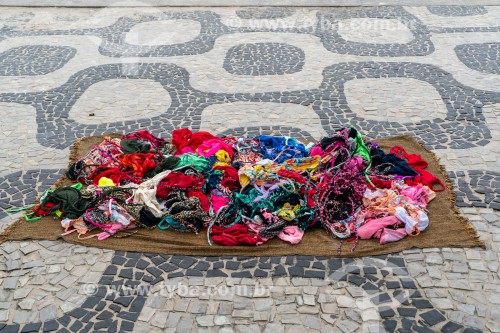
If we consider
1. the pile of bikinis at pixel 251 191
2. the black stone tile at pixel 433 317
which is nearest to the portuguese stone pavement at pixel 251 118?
the black stone tile at pixel 433 317

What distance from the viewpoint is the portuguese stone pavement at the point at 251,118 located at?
167 inches

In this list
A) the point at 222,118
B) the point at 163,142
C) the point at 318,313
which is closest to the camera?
the point at 318,313

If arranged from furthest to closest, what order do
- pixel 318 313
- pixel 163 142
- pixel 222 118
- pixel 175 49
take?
pixel 175 49 → pixel 222 118 → pixel 163 142 → pixel 318 313

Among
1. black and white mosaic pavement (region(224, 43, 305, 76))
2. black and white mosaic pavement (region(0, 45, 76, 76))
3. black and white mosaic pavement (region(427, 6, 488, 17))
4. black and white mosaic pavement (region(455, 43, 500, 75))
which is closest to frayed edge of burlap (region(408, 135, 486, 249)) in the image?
black and white mosaic pavement (region(455, 43, 500, 75))

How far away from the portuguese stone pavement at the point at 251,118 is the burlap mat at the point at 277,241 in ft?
0.31

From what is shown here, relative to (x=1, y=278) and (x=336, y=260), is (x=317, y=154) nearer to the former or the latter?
(x=336, y=260)

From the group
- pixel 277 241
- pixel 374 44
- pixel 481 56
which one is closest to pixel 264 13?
pixel 374 44

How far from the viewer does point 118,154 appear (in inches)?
241

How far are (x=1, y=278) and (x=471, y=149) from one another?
17.9 feet

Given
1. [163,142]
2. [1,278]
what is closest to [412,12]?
[163,142]

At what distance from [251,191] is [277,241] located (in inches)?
27.5

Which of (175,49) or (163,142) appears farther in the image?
(175,49)

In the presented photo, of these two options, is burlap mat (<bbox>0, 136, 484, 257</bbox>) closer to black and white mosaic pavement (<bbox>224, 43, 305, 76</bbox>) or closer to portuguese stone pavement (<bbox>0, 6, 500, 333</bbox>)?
portuguese stone pavement (<bbox>0, 6, 500, 333</bbox>)

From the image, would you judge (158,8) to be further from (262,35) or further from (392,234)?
(392,234)
